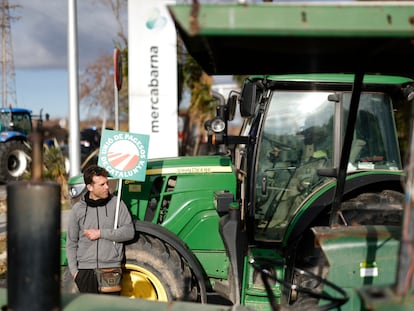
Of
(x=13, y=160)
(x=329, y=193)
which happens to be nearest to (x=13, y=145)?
(x=13, y=160)

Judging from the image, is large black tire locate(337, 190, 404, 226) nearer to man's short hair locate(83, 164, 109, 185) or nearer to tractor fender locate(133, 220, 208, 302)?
tractor fender locate(133, 220, 208, 302)

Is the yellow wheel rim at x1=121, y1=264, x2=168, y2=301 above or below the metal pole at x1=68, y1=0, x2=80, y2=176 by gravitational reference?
below

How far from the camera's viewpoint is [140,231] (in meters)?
4.12

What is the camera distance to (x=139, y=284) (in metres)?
4.20

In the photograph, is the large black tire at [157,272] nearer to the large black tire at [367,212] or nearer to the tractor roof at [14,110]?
the large black tire at [367,212]

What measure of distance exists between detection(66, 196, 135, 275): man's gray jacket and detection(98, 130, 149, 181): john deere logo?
0.36 metres

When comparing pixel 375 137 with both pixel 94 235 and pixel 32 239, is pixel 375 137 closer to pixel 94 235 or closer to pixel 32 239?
pixel 94 235

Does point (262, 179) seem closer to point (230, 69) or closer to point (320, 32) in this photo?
point (230, 69)

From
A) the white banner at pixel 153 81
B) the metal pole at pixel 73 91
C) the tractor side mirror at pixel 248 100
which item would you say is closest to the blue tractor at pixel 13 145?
the metal pole at pixel 73 91

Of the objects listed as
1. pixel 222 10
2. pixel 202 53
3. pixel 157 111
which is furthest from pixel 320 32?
pixel 157 111

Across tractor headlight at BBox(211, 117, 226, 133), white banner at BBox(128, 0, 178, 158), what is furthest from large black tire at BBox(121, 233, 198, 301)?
white banner at BBox(128, 0, 178, 158)

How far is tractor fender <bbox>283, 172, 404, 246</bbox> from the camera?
155 inches

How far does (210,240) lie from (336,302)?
2137 mm

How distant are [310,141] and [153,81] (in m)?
6.34
